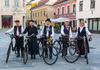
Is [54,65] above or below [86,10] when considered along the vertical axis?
below

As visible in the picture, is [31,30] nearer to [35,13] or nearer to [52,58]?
[52,58]

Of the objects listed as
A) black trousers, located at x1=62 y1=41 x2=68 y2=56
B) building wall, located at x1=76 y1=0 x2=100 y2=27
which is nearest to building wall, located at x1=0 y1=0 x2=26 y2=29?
building wall, located at x1=76 y1=0 x2=100 y2=27

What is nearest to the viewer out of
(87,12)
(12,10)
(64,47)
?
(64,47)

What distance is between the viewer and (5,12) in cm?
3212

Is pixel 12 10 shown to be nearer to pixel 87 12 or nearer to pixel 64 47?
pixel 87 12

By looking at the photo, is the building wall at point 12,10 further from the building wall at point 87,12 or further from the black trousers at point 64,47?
the black trousers at point 64,47

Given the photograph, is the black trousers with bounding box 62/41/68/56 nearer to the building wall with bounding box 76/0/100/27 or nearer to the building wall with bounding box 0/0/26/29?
the building wall with bounding box 76/0/100/27

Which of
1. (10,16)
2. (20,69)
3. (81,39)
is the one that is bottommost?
(20,69)

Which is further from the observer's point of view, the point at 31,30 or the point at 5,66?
Answer: the point at 31,30

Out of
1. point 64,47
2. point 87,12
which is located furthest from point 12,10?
point 64,47

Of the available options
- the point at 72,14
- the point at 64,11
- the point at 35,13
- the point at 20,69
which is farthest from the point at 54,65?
the point at 35,13

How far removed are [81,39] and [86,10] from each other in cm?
1955

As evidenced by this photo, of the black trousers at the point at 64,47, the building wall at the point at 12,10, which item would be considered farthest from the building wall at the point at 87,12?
the black trousers at the point at 64,47

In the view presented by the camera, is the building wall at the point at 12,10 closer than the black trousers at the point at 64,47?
No
